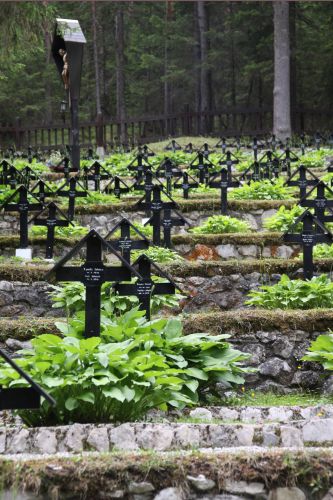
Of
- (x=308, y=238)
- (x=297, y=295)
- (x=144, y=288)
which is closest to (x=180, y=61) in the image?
(x=308, y=238)

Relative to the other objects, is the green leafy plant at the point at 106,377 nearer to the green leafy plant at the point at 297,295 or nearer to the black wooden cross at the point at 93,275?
the black wooden cross at the point at 93,275

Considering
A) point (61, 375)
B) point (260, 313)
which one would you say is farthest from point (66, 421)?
point (260, 313)

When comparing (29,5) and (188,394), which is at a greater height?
(29,5)

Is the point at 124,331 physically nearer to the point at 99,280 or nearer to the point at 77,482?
the point at 99,280

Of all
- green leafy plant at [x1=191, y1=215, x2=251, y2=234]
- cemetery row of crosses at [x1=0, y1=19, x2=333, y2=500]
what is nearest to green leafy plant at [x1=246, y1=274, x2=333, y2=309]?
cemetery row of crosses at [x1=0, y1=19, x2=333, y2=500]

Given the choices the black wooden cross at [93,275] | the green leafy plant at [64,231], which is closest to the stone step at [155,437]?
the black wooden cross at [93,275]

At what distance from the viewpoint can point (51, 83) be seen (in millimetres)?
40156

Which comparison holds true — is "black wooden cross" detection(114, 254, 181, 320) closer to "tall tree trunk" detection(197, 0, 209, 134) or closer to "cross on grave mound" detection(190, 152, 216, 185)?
"cross on grave mound" detection(190, 152, 216, 185)

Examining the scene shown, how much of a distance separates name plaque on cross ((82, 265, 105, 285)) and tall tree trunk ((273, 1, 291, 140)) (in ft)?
71.1

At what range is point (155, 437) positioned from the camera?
484 cm

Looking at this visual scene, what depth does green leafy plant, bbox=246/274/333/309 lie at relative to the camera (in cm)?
871

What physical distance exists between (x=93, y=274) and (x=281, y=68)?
21760 millimetres

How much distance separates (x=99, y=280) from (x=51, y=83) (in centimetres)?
3533

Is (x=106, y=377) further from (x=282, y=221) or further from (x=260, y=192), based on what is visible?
(x=260, y=192)
